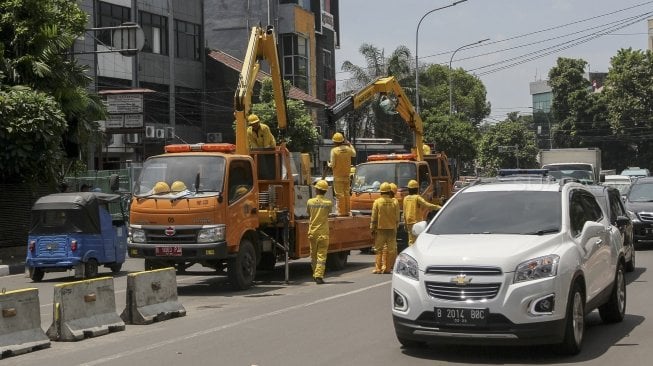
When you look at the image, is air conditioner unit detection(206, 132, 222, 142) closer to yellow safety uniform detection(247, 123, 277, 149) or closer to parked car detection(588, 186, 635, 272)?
yellow safety uniform detection(247, 123, 277, 149)

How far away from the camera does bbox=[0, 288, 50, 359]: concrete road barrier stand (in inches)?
392

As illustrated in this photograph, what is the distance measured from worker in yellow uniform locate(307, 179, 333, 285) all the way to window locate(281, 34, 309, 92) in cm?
3806

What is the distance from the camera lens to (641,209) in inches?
883

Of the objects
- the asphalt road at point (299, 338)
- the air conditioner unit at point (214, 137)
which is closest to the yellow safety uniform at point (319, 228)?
the asphalt road at point (299, 338)

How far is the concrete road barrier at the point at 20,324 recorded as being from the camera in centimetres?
995

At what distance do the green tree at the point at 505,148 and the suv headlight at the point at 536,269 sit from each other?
7686 centimetres

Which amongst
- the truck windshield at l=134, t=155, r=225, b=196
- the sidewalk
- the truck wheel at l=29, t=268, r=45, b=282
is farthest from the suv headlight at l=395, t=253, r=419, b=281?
the sidewalk

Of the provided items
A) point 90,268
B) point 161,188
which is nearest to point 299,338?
point 161,188

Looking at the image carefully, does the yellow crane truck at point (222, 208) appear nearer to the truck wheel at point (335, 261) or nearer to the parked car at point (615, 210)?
the truck wheel at point (335, 261)

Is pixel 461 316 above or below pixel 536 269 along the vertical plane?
below

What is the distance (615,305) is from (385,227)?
280 inches

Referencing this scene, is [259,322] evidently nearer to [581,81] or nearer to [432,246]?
[432,246]

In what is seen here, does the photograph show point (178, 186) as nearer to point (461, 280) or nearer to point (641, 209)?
point (461, 280)

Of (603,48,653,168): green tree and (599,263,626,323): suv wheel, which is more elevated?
(603,48,653,168): green tree
